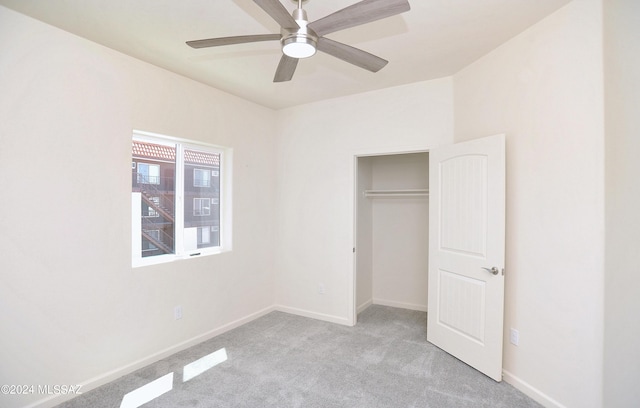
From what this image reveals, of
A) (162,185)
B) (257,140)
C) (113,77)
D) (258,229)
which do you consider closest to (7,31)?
(113,77)

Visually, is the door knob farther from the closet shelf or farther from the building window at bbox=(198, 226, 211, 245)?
the building window at bbox=(198, 226, 211, 245)

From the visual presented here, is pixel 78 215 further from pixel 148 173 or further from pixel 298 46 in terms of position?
pixel 298 46

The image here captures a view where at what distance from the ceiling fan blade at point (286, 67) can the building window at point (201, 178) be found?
168cm

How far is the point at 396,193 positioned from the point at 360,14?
2.97 meters

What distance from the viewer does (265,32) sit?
2.29 meters

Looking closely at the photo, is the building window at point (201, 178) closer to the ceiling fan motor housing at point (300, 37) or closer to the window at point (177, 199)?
the window at point (177, 199)

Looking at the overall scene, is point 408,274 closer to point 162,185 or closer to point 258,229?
point 258,229

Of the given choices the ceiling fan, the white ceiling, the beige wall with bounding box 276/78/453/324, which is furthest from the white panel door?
the ceiling fan

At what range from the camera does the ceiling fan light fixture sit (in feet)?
5.31

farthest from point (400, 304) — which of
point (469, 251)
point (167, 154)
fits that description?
point (167, 154)

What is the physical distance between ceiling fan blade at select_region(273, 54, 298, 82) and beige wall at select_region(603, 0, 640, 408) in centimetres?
181

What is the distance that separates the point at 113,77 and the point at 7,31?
640mm

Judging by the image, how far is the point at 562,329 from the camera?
2.09 m

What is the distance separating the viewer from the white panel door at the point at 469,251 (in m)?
2.51
